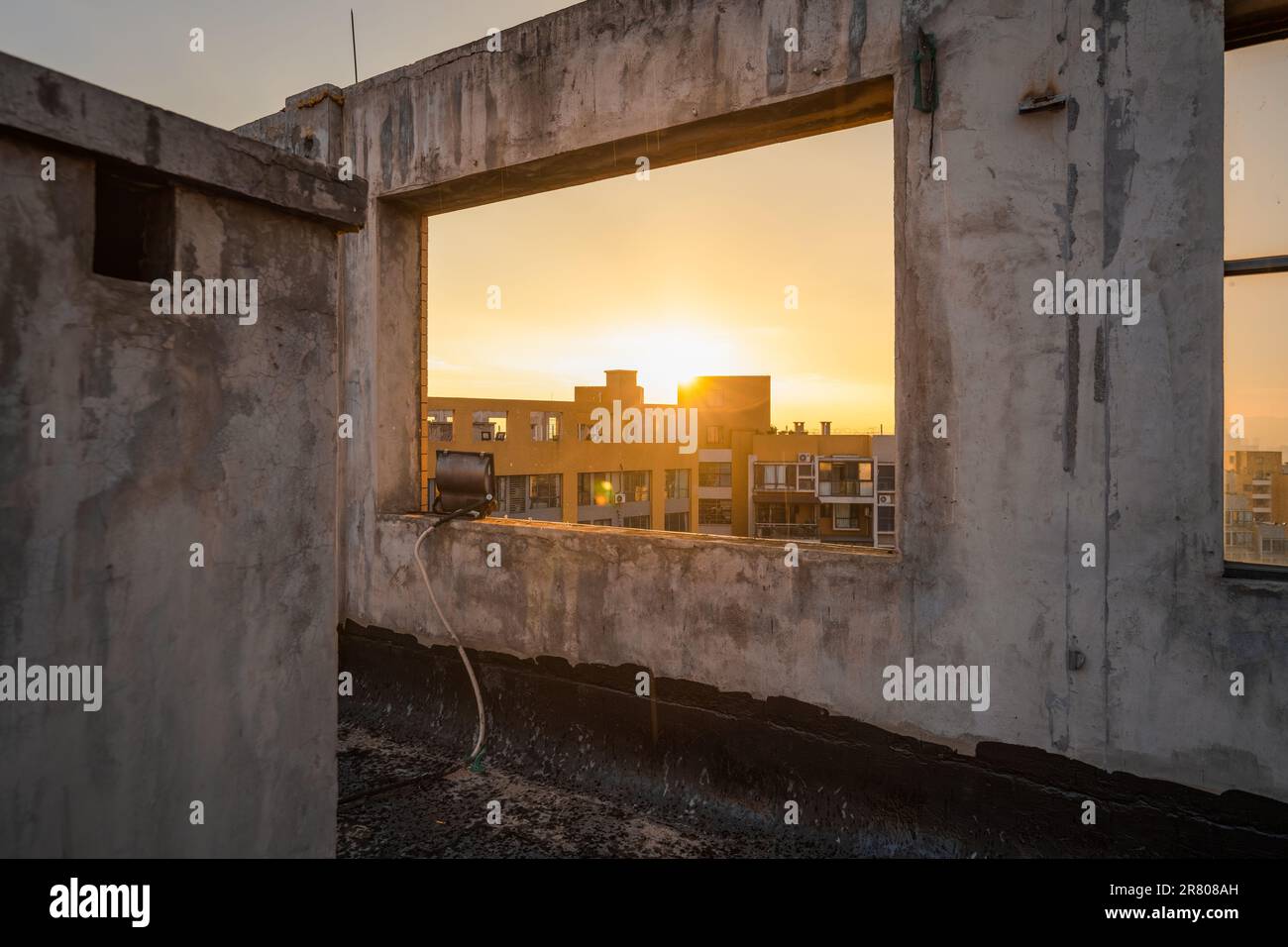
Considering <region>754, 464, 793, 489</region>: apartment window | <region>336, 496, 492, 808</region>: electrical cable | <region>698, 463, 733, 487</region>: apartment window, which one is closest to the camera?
<region>336, 496, 492, 808</region>: electrical cable

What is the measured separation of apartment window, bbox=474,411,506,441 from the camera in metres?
41.3

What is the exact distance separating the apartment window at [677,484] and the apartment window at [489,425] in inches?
618

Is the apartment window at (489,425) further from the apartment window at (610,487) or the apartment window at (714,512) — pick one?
the apartment window at (714,512)

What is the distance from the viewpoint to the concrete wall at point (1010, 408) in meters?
3.02

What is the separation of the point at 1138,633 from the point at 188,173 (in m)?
3.84

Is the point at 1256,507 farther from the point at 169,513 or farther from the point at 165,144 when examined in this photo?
the point at 165,144

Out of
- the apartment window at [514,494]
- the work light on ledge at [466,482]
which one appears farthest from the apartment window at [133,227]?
the apartment window at [514,494]

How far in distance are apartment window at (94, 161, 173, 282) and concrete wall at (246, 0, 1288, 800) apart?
110 inches

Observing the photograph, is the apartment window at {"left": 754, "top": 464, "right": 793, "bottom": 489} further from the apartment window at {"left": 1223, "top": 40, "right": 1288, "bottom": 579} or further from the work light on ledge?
the apartment window at {"left": 1223, "top": 40, "right": 1288, "bottom": 579}

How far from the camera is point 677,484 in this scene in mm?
54781

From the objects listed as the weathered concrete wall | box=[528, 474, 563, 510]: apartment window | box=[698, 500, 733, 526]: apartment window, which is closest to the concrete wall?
the weathered concrete wall

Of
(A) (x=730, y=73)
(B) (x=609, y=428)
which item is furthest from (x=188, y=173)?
(B) (x=609, y=428)

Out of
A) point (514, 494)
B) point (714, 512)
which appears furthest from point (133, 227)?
point (714, 512)

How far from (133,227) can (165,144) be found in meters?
0.27
